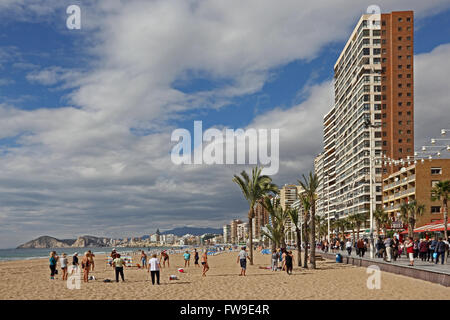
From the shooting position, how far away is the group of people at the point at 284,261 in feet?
78.7

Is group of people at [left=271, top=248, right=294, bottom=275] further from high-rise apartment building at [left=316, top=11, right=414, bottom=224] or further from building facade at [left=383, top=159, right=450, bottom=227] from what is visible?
high-rise apartment building at [left=316, top=11, right=414, bottom=224]

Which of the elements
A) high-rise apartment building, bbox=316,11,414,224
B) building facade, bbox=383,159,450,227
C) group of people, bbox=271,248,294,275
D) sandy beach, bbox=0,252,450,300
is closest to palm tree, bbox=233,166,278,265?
group of people, bbox=271,248,294,275

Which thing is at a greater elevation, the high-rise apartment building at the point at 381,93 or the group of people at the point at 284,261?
the high-rise apartment building at the point at 381,93

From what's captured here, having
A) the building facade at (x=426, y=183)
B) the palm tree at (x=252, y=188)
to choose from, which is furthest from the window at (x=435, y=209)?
the palm tree at (x=252, y=188)

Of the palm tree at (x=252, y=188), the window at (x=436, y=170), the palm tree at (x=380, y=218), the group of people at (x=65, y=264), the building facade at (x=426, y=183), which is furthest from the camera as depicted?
the palm tree at (x=380, y=218)

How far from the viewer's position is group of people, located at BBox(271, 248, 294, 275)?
2398 cm

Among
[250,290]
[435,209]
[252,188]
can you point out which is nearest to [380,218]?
[435,209]

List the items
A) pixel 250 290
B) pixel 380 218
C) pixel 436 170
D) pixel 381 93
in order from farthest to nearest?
pixel 381 93, pixel 380 218, pixel 436 170, pixel 250 290

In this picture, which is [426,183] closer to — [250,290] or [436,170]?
[436,170]

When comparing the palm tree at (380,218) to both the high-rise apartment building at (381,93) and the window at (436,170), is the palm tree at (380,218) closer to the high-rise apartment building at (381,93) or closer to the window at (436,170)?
the window at (436,170)

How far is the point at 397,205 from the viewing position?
7700cm

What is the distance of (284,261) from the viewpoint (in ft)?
87.1
